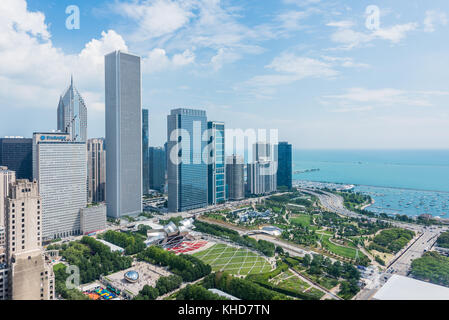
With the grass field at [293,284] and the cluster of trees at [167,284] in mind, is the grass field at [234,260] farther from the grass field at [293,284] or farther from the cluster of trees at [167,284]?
the cluster of trees at [167,284]

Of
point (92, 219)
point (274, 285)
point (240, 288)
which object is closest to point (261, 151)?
point (92, 219)

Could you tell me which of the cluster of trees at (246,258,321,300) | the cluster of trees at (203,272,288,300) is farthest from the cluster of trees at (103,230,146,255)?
the cluster of trees at (246,258,321,300)

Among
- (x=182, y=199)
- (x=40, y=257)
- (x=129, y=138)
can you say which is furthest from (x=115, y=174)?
(x=40, y=257)

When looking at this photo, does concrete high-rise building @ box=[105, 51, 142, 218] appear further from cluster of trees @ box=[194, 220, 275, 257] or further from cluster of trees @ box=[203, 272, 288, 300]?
cluster of trees @ box=[203, 272, 288, 300]

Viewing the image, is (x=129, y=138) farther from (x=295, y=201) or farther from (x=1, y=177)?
(x=295, y=201)

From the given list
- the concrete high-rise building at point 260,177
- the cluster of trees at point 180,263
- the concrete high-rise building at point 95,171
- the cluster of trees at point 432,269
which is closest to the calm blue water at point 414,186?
the concrete high-rise building at point 260,177
